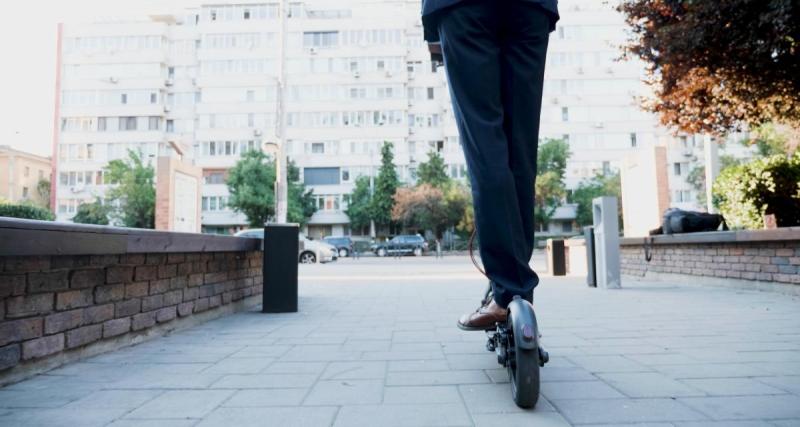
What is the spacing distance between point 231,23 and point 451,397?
58170mm

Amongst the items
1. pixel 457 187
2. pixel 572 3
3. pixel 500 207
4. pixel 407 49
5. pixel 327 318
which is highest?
pixel 572 3

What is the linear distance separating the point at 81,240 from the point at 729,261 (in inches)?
288

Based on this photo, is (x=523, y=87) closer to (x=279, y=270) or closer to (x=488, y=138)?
(x=488, y=138)

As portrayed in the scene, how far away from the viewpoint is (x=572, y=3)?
54750mm

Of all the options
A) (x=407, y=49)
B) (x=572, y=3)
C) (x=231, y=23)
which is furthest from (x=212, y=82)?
(x=572, y=3)

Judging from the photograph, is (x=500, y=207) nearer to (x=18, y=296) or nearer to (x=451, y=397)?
(x=451, y=397)

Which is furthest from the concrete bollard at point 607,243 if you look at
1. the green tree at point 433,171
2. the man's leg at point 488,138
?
the green tree at point 433,171

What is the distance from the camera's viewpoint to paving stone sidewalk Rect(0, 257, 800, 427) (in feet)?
5.89

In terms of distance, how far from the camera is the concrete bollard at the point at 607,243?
7453mm

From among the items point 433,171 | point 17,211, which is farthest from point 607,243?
point 433,171

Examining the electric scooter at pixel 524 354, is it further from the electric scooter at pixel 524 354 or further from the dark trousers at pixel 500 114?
the dark trousers at pixel 500 114

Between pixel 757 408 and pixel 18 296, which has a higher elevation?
pixel 18 296

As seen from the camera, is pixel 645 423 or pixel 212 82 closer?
pixel 645 423

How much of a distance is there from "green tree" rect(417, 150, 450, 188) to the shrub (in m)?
39.7
